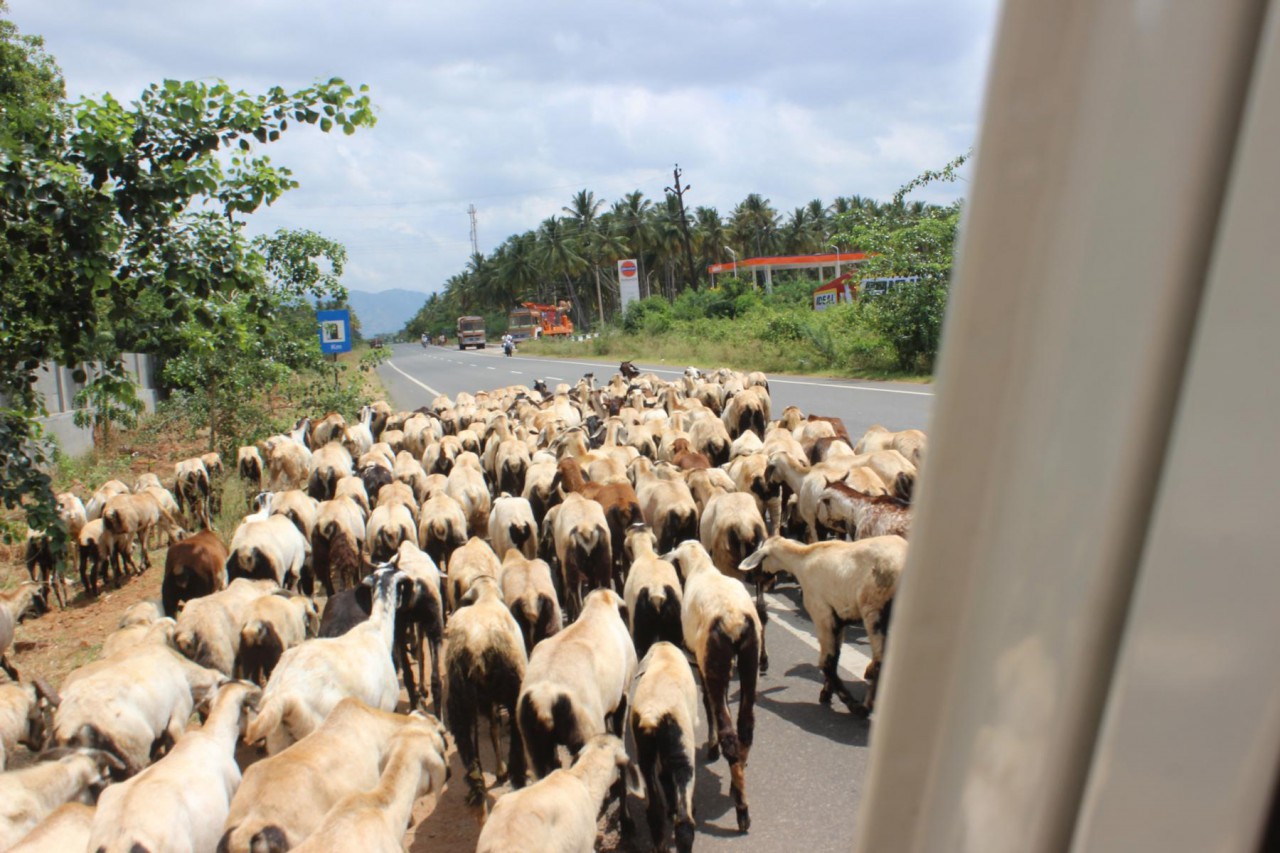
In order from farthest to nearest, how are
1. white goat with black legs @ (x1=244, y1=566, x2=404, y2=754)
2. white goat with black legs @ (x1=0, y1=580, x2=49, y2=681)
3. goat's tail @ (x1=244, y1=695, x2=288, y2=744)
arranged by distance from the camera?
1. white goat with black legs @ (x1=0, y1=580, x2=49, y2=681)
2. white goat with black legs @ (x1=244, y1=566, x2=404, y2=754)
3. goat's tail @ (x1=244, y1=695, x2=288, y2=744)

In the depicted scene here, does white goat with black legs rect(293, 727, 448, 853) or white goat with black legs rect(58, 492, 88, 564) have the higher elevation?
white goat with black legs rect(293, 727, 448, 853)

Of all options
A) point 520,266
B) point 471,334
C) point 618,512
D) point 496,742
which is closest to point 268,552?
point 618,512

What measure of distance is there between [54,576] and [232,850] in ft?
26.1

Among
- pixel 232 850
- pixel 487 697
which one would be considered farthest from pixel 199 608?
pixel 232 850

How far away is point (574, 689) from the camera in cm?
489

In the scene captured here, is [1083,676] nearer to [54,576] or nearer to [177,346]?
[177,346]

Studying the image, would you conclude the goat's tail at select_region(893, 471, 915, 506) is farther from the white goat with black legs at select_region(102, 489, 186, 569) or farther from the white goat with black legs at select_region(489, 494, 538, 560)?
the white goat with black legs at select_region(102, 489, 186, 569)

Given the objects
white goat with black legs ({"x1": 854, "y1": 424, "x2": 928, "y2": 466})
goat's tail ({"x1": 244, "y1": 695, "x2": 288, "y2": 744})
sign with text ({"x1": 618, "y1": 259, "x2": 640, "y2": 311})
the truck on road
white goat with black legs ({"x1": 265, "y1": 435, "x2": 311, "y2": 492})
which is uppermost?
white goat with black legs ({"x1": 854, "y1": 424, "x2": 928, "y2": 466})

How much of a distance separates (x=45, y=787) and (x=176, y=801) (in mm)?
838

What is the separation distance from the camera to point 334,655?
17.8ft

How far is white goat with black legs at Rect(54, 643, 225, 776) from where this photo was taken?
5016 millimetres

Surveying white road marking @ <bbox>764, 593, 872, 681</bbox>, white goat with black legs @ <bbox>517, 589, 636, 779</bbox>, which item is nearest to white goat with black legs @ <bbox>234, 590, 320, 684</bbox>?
white goat with black legs @ <bbox>517, 589, 636, 779</bbox>

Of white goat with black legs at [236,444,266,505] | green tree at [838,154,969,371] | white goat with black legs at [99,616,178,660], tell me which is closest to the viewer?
white goat with black legs at [99,616,178,660]

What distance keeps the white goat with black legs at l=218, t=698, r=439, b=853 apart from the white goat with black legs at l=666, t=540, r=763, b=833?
4.90 feet
